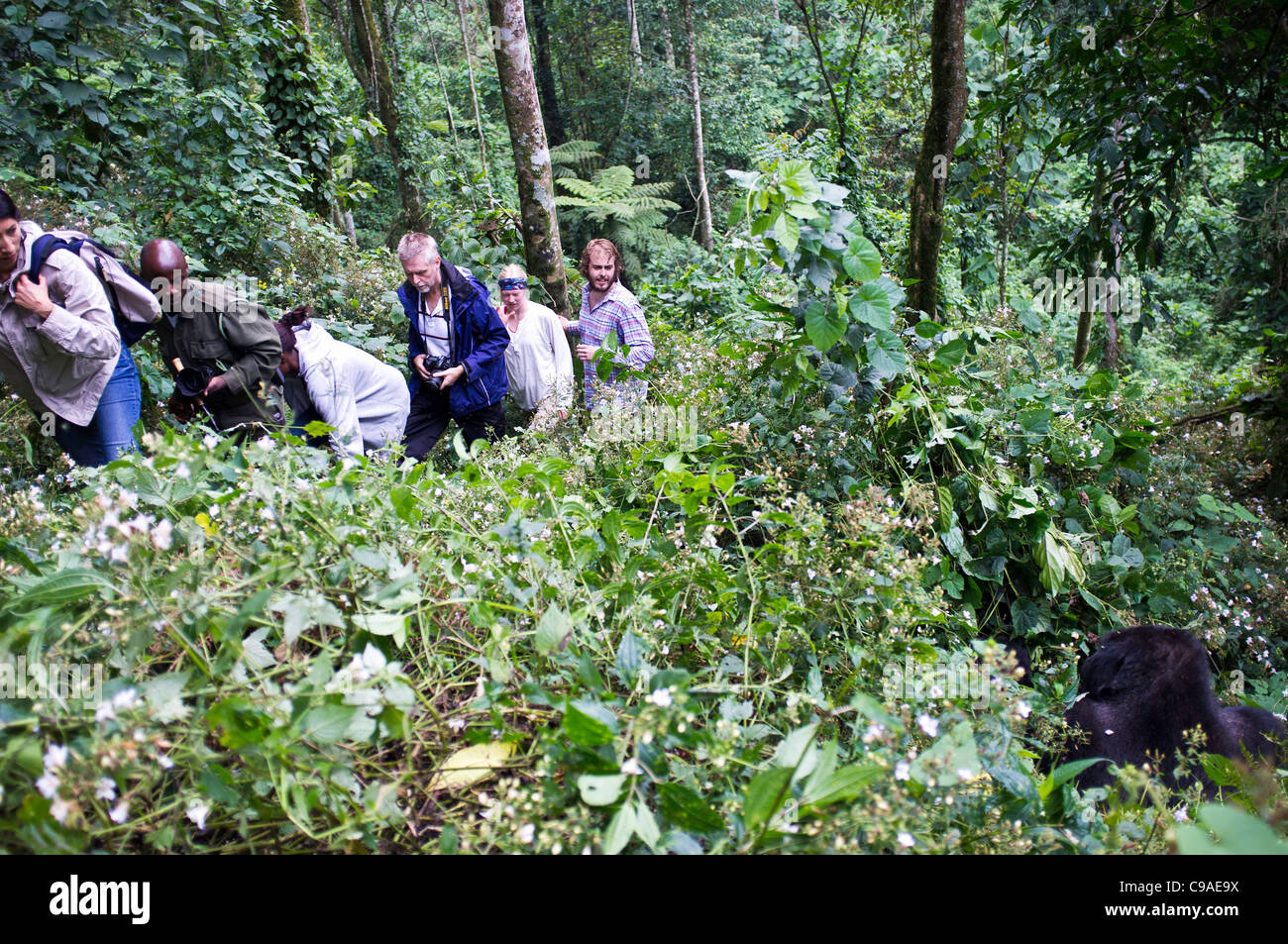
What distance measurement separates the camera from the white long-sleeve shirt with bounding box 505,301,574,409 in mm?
4895

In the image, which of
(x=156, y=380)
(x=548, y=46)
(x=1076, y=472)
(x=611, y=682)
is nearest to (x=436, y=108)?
(x=548, y=46)

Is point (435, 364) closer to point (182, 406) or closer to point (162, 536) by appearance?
point (182, 406)

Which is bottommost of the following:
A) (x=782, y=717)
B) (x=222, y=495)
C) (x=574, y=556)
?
(x=782, y=717)

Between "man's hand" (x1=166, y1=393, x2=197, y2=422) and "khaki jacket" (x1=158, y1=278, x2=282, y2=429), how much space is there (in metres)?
0.08

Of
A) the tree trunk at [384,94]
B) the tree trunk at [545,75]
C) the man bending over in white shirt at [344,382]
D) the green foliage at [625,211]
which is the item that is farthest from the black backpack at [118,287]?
the tree trunk at [545,75]

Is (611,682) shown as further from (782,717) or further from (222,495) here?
(222,495)

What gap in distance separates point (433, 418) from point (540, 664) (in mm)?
3648

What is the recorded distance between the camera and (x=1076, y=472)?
11.3ft

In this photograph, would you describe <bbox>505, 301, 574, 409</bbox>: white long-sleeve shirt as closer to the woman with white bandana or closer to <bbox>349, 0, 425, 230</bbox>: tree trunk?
the woman with white bandana

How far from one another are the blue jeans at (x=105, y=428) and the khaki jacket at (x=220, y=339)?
0.74ft

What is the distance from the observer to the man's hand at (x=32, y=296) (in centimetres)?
325

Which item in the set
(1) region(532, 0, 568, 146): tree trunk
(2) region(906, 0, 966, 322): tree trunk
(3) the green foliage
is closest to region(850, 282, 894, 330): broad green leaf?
(2) region(906, 0, 966, 322): tree trunk
